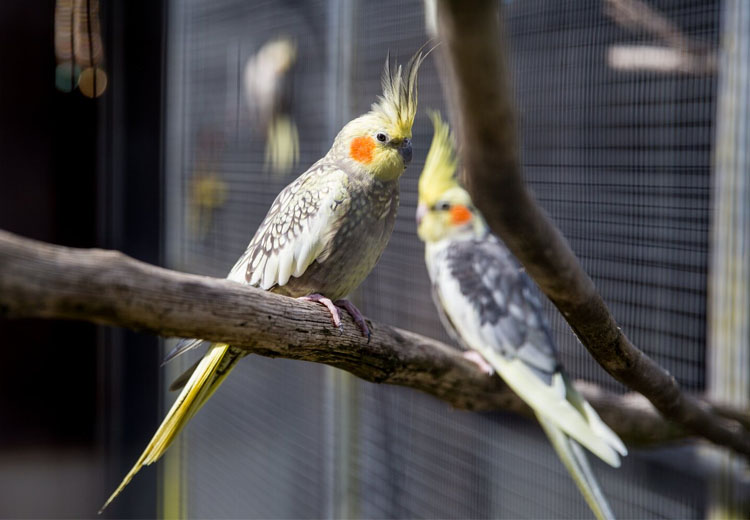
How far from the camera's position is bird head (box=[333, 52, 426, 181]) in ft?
1.92

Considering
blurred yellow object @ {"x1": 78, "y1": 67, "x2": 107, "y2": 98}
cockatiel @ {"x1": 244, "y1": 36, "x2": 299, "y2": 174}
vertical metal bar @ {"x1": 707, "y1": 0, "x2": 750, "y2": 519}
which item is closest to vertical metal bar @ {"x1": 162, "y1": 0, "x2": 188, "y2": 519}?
cockatiel @ {"x1": 244, "y1": 36, "x2": 299, "y2": 174}

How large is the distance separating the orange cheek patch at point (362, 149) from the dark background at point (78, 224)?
464 millimetres

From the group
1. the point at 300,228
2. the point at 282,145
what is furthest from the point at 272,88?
the point at 300,228

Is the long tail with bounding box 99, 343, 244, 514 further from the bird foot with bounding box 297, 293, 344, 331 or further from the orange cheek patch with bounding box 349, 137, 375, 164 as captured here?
the orange cheek patch with bounding box 349, 137, 375, 164

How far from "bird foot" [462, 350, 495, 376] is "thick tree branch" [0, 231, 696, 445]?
0.24m

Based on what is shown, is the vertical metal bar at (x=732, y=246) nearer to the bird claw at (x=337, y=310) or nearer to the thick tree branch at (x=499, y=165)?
the thick tree branch at (x=499, y=165)

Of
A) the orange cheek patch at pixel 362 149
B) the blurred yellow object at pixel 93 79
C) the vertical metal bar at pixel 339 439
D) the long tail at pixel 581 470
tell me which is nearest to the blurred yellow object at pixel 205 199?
the blurred yellow object at pixel 93 79

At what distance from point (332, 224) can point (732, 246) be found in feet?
3.78

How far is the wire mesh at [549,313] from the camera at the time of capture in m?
1.53

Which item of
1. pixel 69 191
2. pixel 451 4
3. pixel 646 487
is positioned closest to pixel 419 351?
pixel 451 4

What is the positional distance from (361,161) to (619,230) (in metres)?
1.21

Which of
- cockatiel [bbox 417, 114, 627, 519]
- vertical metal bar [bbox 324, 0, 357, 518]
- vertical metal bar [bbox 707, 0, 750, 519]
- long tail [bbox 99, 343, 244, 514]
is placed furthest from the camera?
vertical metal bar [bbox 324, 0, 357, 518]

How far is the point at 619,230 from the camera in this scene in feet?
5.29

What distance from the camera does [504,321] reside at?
46.8 inches
